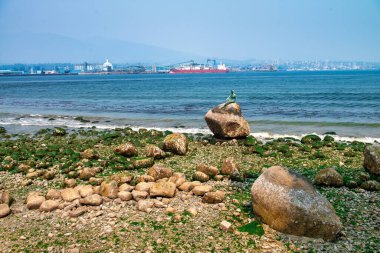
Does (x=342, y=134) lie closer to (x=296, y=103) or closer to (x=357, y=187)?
(x=357, y=187)

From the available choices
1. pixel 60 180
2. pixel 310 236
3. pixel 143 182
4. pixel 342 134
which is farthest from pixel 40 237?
pixel 342 134

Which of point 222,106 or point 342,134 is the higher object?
point 222,106

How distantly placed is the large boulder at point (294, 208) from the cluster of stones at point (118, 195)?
2.35m

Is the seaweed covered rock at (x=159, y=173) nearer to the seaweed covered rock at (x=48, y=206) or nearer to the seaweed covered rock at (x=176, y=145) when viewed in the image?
the seaweed covered rock at (x=48, y=206)

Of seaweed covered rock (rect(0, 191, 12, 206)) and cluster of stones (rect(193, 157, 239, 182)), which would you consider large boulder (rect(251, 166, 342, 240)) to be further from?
seaweed covered rock (rect(0, 191, 12, 206))

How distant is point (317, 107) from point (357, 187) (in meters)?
34.0

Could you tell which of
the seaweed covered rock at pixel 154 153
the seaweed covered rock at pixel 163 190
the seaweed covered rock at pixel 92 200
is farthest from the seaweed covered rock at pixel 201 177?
the seaweed covered rock at pixel 154 153

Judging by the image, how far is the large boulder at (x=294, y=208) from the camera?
10445 millimetres

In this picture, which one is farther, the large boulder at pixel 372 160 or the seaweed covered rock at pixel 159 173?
the large boulder at pixel 372 160

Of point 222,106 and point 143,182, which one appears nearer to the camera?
point 143,182

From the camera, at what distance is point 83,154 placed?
20469mm

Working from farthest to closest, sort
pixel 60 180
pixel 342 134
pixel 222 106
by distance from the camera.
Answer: pixel 342 134 < pixel 222 106 < pixel 60 180

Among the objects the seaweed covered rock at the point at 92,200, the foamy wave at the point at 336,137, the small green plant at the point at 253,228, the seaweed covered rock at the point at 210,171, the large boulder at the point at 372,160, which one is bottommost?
the foamy wave at the point at 336,137

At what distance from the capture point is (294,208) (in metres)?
10.5
